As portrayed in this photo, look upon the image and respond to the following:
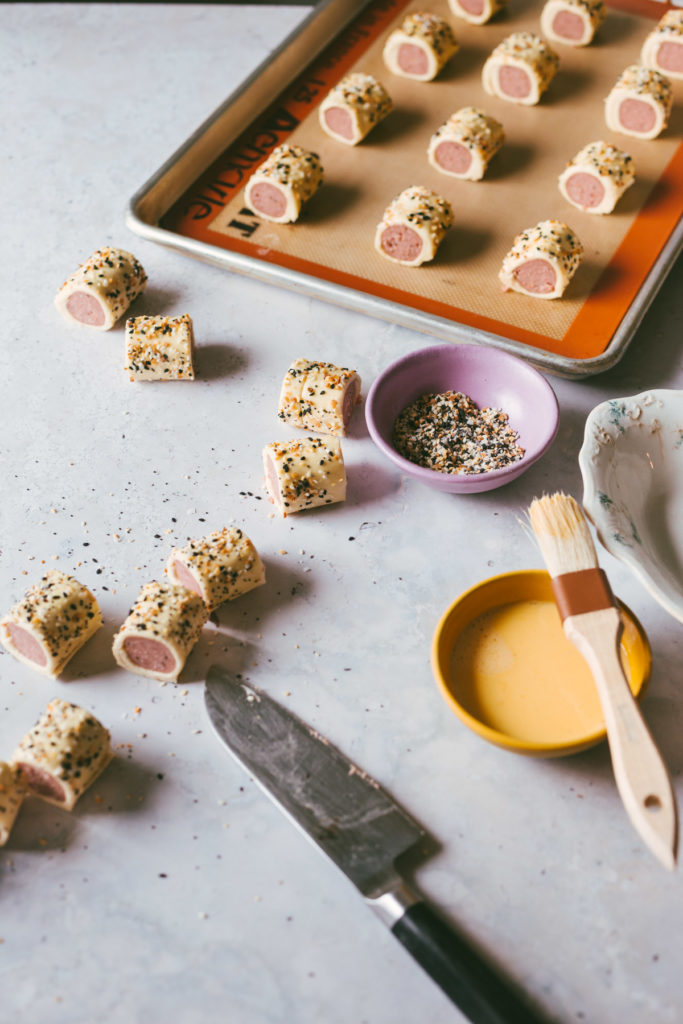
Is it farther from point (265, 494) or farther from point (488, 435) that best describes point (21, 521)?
point (488, 435)

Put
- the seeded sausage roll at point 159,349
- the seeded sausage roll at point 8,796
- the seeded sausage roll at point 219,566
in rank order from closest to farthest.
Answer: the seeded sausage roll at point 8,796
the seeded sausage roll at point 219,566
the seeded sausage roll at point 159,349

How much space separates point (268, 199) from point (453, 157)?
2.17 feet

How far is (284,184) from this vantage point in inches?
117

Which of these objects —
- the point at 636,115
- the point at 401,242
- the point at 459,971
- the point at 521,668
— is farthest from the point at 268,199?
the point at 459,971

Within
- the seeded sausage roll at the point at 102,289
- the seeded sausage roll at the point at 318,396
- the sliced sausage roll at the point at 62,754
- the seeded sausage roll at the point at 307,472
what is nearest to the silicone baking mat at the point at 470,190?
the seeded sausage roll at the point at 102,289

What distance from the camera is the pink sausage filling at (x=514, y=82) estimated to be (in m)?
3.35

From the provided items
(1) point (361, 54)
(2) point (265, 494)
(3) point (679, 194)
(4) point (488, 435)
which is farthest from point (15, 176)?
(3) point (679, 194)

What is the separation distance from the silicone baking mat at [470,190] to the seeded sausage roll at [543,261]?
0.04 metres

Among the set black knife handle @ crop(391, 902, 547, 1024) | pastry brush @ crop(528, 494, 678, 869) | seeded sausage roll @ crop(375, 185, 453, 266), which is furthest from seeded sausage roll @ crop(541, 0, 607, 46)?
black knife handle @ crop(391, 902, 547, 1024)

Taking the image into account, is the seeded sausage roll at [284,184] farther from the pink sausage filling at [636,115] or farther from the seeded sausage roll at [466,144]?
the pink sausage filling at [636,115]

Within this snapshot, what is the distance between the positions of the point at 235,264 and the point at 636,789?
199 cm

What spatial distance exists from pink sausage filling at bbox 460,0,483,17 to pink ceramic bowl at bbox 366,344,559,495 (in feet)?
6.44

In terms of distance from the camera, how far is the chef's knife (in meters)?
1.64

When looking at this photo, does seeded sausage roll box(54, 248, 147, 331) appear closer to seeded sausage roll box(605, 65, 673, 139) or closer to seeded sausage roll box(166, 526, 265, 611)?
seeded sausage roll box(166, 526, 265, 611)
